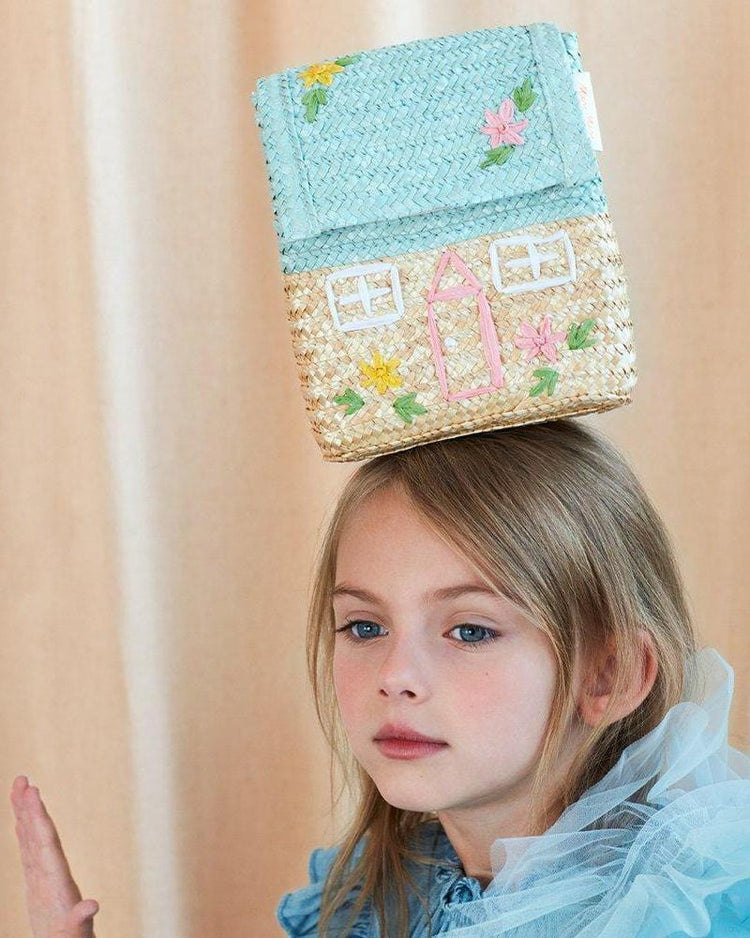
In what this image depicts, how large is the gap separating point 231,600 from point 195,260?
39 cm

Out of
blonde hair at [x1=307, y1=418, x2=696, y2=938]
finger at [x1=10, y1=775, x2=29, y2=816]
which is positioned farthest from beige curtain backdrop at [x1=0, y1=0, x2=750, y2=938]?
blonde hair at [x1=307, y1=418, x2=696, y2=938]

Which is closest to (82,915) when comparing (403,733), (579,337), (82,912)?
(82,912)

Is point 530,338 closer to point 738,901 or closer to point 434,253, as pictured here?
point 434,253

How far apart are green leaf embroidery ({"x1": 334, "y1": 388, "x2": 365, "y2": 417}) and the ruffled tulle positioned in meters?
0.36

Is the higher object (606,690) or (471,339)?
(471,339)

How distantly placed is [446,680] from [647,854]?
0.66 ft

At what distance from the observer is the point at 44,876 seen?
121 centimetres

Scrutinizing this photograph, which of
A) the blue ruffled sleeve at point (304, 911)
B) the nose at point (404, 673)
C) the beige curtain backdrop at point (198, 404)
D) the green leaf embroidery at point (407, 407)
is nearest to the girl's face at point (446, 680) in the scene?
the nose at point (404, 673)

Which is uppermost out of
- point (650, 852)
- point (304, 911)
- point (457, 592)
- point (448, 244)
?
point (448, 244)

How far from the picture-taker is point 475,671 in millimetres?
1017

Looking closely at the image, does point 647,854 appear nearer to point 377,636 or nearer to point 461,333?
point 377,636

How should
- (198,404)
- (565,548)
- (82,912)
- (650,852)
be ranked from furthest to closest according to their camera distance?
(198,404) → (82,912) → (565,548) → (650,852)

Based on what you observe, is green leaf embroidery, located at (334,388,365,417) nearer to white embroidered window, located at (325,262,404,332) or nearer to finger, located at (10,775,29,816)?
white embroidered window, located at (325,262,404,332)

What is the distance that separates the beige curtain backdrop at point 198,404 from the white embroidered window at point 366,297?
1.48 feet
